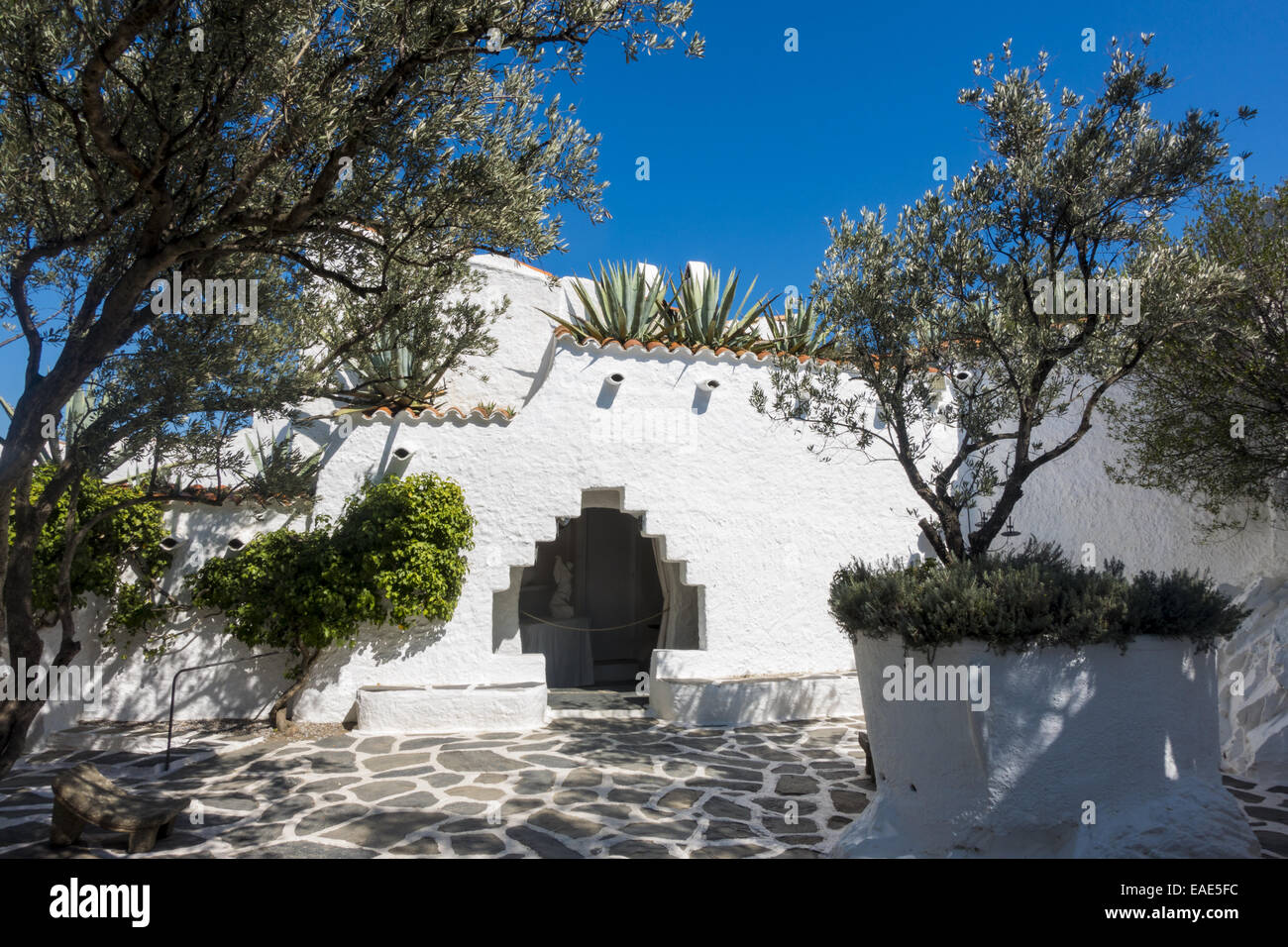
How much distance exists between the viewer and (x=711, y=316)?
442 inches

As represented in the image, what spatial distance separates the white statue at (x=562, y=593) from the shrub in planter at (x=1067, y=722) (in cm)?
817

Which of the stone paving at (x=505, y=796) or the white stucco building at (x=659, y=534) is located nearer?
the stone paving at (x=505, y=796)

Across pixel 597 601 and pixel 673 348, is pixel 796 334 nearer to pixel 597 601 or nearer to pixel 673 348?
pixel 673 348

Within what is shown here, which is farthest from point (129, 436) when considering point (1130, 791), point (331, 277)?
point (1130, 791)

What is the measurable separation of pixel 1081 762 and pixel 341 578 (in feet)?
23.4

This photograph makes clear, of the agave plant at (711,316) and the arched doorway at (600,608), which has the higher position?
the agave plant at (711,316)

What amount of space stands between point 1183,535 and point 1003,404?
4.97 m

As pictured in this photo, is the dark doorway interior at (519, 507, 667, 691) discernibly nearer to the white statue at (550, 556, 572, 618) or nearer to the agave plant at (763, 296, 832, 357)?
the white statue at (550, 556, 572, 618)

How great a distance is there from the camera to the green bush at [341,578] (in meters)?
8.66

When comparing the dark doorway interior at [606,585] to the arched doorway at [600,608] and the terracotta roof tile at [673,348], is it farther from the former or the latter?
the terracotta roof tile at [673,348]

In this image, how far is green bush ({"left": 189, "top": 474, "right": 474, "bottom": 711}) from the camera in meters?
8.66

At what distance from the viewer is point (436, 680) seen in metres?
9.28

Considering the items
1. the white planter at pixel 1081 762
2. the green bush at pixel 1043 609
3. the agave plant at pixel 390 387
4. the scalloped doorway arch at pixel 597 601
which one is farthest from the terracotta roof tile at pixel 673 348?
the white planter at pixel 1081 762
